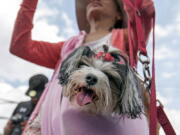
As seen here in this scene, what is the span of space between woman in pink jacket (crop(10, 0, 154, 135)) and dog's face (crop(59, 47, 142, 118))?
6cm

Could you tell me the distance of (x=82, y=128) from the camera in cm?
137

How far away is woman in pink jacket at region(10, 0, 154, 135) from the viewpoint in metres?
1.37

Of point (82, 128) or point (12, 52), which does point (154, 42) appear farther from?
point (12, 52)

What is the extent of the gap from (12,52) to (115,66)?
860 millimetres

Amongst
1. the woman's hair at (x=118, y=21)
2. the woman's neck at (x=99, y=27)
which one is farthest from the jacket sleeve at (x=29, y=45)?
the woman's hair at (x=118, y=21)

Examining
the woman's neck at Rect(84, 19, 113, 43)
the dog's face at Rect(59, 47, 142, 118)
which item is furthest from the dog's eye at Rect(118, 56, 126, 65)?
the woman's neck at Rect(84, 19, 113, 43)

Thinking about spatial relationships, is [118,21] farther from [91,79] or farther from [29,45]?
[91,79]

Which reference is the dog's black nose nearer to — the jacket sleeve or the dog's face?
the dog's face

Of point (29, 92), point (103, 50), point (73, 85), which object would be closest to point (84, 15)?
point (103, 50)

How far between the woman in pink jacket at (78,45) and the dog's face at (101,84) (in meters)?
0.06

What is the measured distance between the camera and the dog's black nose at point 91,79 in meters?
1.27

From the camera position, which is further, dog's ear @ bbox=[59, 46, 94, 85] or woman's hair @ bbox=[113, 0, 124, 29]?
woman's hair @ bbox=[113, 0, 124, 29]

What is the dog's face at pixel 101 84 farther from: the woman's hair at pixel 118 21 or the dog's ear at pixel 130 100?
the woman's hair at pixel 118 21

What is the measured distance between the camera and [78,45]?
190 centimetres
